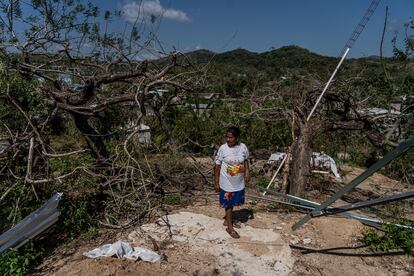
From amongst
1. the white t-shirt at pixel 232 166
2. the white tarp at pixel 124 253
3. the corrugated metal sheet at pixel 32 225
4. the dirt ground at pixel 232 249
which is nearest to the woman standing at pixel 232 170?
the white t-shirt at pixel 232 166

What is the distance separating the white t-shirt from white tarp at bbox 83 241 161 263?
1.11 metres

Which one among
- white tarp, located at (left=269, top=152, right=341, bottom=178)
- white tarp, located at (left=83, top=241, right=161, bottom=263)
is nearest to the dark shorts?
white tarp, located at (left=83, top=241, right=161, bottom=263)

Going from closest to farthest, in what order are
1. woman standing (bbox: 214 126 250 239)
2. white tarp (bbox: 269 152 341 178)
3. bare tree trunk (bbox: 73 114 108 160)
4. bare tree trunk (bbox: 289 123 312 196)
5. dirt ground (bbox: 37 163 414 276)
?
dirt ground (bbox: 37 163 414 276) → woman standing (bbox: 214 126 250 239) → bare tree trunk (bbox: 73 114 108 160) → bare tree trunk (bbox: 289 123 312 196) → white tarp (bbox: 269 152 341 178)

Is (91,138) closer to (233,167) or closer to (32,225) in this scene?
(32,225)

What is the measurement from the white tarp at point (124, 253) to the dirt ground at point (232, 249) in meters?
0.05

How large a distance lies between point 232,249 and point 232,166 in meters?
0.92

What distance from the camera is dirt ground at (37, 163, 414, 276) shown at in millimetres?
3240

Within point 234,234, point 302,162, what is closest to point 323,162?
point 302,162

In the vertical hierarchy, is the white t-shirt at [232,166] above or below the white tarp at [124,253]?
above

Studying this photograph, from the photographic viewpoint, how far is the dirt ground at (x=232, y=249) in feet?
10.6

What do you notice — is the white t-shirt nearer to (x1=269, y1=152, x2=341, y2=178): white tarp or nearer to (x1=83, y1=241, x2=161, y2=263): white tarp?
(x1=83, y1=241, x2=161, y2=263): white tarp

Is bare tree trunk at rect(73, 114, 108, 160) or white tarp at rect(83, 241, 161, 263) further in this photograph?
bare tree trunk at rect(73, 114, 108, 160)

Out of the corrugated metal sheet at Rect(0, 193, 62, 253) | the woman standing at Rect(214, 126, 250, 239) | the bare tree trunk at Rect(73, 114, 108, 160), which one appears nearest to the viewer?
the corrugated metal sheet at Rect(0, 193, 62, 253)

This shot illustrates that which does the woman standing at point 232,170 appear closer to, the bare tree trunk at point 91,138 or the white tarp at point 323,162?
the bare tree trunk at point 91,138
